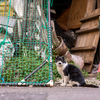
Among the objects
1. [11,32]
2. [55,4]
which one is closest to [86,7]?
[55,4]

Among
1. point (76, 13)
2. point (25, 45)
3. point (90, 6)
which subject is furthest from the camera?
point (76, 13)

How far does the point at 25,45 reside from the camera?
4152 millimetres

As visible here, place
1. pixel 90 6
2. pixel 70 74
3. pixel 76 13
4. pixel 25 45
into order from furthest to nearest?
pixel 76 13 → pixel 90 6 → pixel 25 45 → pixel 70 74

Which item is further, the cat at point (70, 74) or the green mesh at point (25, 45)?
the green mesh at point (25, 45)

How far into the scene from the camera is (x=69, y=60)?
500 centimetres

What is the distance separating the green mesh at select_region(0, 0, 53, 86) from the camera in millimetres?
3639

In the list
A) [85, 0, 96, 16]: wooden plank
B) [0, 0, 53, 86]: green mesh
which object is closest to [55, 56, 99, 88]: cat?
[0, 0, 53, 86]: green mesh

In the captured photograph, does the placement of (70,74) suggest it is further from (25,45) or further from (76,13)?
(76,13)

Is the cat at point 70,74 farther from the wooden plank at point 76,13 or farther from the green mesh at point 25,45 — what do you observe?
the wooden plank at point 76,13

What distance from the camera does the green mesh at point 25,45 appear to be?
364 cm

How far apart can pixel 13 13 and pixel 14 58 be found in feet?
4.75

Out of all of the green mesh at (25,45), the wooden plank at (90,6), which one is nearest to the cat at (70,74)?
the green mesh at (25,45)

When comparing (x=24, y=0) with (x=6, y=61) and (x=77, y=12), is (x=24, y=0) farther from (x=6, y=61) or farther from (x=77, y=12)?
(x=77, y=12)

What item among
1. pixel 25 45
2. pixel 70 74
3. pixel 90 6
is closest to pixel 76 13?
pixel 90 6
